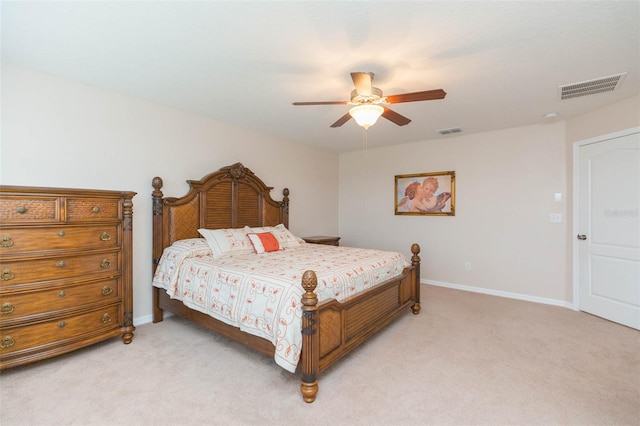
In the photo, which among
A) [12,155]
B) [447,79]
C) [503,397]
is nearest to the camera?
[503,397]

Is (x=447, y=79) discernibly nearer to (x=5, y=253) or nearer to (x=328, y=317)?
(x=328, y=317)

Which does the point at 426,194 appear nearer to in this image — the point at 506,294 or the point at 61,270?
the point at 506,294

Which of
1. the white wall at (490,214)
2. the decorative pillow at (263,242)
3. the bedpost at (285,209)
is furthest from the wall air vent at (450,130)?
the decorative pillow at (263,242)

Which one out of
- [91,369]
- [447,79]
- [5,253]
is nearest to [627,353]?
[447,79]

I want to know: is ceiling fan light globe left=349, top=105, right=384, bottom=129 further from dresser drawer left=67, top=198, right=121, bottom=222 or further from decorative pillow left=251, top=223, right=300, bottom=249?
dresser drawer left=67, top=198, right=121, bottom=222

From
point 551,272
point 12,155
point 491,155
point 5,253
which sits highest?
point 491,155

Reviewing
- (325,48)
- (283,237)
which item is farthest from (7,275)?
(325,48)

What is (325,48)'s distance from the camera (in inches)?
86.8

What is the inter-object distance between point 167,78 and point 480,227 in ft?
14.9

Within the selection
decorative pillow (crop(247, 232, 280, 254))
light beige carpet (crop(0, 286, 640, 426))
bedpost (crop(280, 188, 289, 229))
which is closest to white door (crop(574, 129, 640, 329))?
light beige carpet (crop(0, 286, 640, 426))

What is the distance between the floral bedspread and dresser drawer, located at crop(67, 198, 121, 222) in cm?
74

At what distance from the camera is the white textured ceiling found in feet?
5.95

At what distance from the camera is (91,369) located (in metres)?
2.35

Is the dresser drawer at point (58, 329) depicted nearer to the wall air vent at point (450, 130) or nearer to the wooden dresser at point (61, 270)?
the wooden dresser at point (61, 270)
